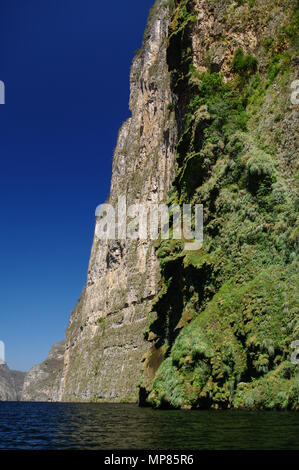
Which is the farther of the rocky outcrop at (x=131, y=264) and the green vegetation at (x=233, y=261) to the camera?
the rocky outcrop at (x=131, y=264)

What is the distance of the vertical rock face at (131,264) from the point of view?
261ft

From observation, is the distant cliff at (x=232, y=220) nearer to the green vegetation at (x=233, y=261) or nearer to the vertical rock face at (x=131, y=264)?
the green vegetation at (x=233, y=261)

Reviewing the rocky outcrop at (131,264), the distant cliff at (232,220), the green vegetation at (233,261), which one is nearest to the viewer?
the green vegetation at (233,261)

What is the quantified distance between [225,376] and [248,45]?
3197 centimetres

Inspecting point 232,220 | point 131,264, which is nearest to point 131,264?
point 131,264

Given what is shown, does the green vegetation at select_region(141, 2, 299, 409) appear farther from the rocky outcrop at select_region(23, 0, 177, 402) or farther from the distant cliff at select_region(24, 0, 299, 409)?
the rocky outcrop at select_region(23, 0, 177, 402)

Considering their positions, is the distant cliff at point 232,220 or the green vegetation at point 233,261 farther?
the distant cliff at point 232,220

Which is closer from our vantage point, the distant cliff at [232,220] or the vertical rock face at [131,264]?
the distant cliff at [232,220]

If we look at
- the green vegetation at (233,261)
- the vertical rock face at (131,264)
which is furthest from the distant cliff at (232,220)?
the vertical rock face at (131,264)

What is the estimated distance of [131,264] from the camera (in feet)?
297

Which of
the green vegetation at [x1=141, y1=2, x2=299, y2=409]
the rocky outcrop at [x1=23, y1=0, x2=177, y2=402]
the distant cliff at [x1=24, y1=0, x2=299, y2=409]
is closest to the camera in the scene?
the green vegetation at [x1=141, y1=2, x2=299, y2=409]

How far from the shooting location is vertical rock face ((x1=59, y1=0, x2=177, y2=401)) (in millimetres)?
79562

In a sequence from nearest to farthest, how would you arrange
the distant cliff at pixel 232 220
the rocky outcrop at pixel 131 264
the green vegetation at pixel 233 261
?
the green vegetation at pixel 233 261 < the distant cliff at pixel 232 220 < the rocky outcrop at pixel 131 264

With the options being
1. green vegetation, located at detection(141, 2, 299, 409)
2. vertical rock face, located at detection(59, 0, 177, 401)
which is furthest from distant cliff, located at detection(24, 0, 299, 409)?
vertical rock face, located at detection(59, 0, 177, 401)
